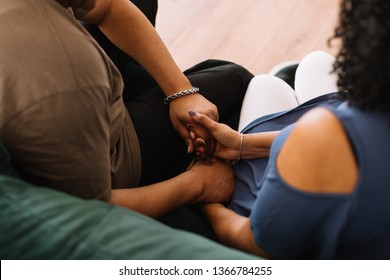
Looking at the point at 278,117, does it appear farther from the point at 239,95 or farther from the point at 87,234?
the point at 87,234

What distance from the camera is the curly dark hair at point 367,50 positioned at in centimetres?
59

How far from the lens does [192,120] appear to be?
1.11 meters

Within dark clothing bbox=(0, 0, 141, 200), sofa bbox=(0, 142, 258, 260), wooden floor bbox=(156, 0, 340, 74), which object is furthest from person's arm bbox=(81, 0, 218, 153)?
wooden floor bbox=(156, 0, 340, 74)

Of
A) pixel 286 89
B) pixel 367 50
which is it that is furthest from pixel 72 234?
pixel 286 89

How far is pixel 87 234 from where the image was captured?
0.66 meters

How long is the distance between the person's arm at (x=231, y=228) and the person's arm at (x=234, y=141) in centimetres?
14

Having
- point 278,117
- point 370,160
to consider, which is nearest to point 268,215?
point 370,160

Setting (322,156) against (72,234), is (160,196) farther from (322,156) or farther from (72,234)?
(322,156)

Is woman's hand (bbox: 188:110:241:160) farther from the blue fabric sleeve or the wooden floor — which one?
the wooden floor

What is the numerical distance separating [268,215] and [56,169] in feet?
1.20

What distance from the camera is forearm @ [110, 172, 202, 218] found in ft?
3.09

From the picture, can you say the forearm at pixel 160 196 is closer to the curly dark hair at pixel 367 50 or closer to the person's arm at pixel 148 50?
the person's arm at pixel 148 50

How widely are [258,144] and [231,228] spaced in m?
0.24

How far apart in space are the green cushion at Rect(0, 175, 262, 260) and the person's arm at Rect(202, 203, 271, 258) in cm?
16
